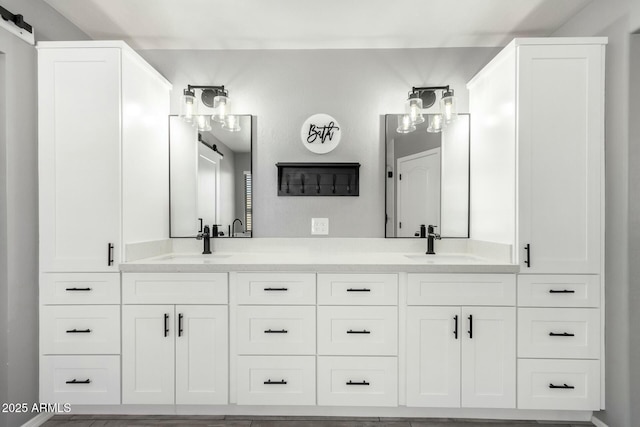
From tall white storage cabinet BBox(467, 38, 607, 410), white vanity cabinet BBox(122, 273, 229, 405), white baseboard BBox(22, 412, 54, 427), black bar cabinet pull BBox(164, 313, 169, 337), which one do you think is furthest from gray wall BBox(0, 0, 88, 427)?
tall white storage cabinet BBox(467, 38, 607, 410)

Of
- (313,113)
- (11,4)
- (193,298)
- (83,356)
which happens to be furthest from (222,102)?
(83,356)

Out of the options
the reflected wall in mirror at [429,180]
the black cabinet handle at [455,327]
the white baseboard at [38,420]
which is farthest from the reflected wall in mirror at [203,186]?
the black cabinet handle at [455,327]

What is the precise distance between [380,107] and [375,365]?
1794mm

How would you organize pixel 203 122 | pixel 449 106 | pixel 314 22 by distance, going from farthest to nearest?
1. pixel 203 122
2. pixel 449 106
3. pixel 314 22

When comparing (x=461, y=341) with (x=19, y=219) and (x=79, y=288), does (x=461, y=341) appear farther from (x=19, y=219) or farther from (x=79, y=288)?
(x=19, y=219)

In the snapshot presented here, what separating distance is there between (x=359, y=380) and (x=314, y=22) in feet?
7.50

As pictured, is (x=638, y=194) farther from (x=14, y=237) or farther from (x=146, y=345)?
(x=14, y=237)

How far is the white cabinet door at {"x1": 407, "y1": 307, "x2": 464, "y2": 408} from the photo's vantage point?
183 cm

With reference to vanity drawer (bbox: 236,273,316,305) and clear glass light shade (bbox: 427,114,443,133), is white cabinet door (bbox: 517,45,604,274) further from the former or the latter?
vanity drawer (bbox: 236,273,316,305)

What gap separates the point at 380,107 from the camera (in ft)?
7.97

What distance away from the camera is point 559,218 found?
→ 1824 mm

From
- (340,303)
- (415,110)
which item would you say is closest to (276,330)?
(340,303)

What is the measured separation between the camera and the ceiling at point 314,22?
1966 millimetres

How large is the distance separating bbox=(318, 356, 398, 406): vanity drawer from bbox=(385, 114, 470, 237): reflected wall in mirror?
3.06ft
